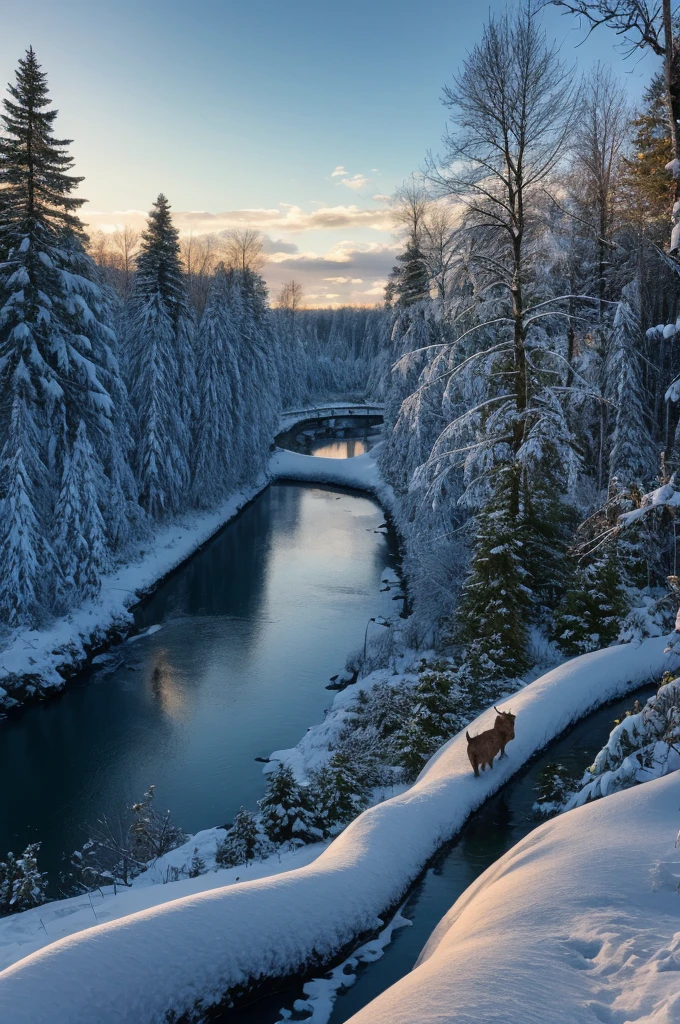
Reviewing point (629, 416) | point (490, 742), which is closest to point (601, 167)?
point (629, 416)

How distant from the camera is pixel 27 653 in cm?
1809

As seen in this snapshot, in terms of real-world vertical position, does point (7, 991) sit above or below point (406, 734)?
above

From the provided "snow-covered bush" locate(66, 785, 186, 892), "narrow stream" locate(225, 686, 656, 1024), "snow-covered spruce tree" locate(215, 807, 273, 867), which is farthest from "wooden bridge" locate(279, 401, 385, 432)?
"snow-covered spruce tree" locate(215, 807, 273, 867)

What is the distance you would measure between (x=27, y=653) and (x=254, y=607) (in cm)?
844

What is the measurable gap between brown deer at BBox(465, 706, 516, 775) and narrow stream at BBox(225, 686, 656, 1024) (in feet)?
2.08

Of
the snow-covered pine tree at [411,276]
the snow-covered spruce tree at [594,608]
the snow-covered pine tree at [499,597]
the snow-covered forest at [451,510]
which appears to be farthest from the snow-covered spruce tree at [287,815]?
the snow-covered pine tree at [411,276]

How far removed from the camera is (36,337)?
1941 centimetres

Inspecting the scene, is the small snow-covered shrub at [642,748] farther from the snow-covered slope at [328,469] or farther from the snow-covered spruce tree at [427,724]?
the snow-covered slope at [328,469]

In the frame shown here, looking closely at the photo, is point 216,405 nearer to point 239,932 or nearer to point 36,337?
point 36,337

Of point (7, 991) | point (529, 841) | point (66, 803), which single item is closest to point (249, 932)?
point (7, 991)

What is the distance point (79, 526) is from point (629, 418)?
18304 mm

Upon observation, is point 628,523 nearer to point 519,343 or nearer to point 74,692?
point 519,343

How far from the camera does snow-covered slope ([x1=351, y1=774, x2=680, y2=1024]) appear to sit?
3.93 meters


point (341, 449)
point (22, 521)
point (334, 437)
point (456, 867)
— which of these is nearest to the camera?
point (456, 867)
